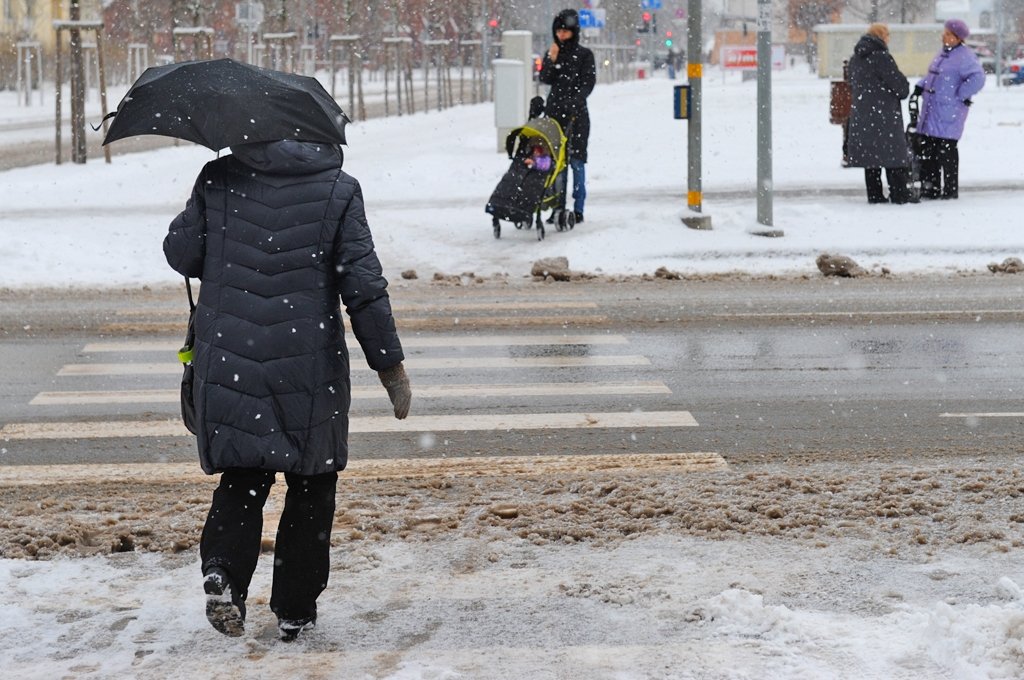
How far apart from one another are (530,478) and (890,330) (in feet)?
15.1

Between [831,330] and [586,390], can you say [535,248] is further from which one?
[586,390]

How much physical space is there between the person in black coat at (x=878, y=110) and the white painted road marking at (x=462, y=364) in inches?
293

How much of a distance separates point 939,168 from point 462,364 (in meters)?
9.07

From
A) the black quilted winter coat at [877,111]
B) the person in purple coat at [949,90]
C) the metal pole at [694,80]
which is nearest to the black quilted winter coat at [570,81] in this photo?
the metal pole at [694,80]

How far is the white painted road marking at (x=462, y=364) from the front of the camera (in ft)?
28.9

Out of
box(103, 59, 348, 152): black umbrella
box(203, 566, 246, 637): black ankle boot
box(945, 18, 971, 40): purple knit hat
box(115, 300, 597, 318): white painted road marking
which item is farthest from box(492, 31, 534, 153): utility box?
box(203, 566, 246, 637): black ankle boot

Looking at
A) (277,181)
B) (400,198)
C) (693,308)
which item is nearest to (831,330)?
(693,308)

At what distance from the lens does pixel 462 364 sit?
8977 millimetres

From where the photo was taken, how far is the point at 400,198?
706 inches

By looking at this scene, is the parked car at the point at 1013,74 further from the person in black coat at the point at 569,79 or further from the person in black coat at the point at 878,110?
the person in black coat at the point at 569,79

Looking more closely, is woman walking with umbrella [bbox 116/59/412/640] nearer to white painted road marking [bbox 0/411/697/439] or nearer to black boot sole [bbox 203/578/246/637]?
black boot sole [bbox 203/578/246/637]

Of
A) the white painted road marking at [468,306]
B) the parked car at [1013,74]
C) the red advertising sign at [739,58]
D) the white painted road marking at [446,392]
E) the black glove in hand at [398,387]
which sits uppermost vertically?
the red advertising sign at [739,58]

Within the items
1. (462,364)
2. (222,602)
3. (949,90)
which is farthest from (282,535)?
(949,90)

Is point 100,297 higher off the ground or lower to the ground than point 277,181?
lower
